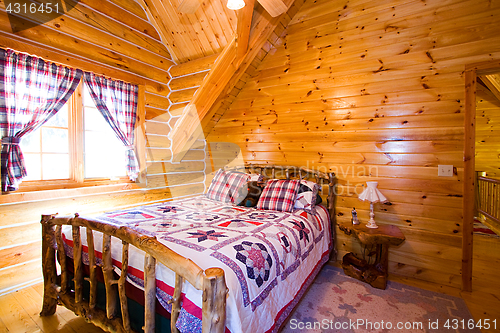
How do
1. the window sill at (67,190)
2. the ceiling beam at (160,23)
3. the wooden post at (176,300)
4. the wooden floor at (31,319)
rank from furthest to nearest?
the ceiling beam at (160,23) → the window sill at (67,190) → the wooden floor at (31,319) → the wooden post at (176,300)

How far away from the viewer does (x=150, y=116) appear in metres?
3.38

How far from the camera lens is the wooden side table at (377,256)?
219 cm

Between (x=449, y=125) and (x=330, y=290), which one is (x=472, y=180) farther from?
(x=330, y=290)

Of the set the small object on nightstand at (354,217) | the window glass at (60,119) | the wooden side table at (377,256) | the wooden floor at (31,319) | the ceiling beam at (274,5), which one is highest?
the ceiling beam at (274,5)

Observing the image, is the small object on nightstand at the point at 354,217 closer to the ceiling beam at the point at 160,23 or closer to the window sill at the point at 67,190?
the window sill at the point at 67,190

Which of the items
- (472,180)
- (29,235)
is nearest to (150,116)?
(29,235)

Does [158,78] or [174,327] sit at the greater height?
[158,78]

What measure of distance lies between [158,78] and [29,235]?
2353mm

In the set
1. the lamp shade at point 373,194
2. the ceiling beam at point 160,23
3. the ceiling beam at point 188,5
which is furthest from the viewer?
the ceiling beam at point 160,23

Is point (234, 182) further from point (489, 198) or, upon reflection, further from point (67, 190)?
point (489, 198)

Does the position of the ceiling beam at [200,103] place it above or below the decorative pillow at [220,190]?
above

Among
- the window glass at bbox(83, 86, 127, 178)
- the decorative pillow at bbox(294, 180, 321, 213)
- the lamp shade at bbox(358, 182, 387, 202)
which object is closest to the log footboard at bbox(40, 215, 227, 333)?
the window glass at bbox(83, 86, 127, 178)

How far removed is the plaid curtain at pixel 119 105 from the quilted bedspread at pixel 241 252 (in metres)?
1.03

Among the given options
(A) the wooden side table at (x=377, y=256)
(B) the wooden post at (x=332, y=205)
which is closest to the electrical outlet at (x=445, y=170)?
(A) the wooden side table at (x=377, y=256)
